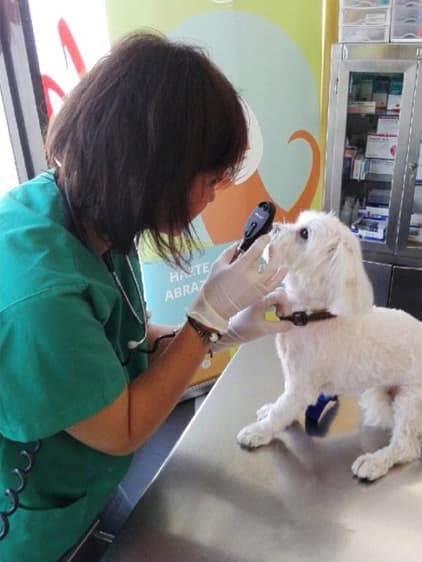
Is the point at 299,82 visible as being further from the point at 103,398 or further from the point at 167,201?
the point at 103,398

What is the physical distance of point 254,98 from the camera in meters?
2.09

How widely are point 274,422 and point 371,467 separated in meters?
0.20

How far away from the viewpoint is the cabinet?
219cm

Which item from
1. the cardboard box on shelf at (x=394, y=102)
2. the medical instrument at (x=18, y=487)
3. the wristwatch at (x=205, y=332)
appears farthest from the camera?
the cardboard box on shelf at (x=394, y=102)

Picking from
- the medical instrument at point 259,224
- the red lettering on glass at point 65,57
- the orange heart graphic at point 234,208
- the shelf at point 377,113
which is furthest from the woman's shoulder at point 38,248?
the shelf at point 377,113

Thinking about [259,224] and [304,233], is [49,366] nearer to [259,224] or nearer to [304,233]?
[259,224]

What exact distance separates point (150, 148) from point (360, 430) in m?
0.72

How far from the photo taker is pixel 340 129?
2.36m

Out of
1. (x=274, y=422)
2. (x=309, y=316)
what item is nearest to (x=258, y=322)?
(x=309, y=316)

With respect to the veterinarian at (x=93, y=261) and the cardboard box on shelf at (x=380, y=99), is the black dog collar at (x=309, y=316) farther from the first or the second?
the cardboard box on shelf at (x=380, y=99)

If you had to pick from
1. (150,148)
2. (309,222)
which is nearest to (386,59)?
(309,222)

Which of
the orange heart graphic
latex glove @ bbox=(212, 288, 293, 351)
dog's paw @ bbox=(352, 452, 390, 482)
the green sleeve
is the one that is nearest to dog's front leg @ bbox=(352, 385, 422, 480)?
dog's paw @ bbox=(352, 452, 390, 482)

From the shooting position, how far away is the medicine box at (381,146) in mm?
2449

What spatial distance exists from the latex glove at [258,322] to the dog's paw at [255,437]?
0.61ft
